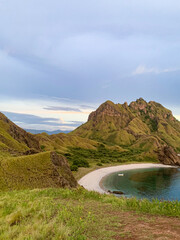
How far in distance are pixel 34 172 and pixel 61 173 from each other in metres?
5.23

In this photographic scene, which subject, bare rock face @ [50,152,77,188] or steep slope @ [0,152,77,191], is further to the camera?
bare rock face @ [50,152,77,188]

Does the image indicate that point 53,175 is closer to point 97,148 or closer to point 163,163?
point 163,163

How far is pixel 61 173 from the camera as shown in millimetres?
28859

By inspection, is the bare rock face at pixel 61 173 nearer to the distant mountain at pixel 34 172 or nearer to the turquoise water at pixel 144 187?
the distant mountain at pixel 34 172

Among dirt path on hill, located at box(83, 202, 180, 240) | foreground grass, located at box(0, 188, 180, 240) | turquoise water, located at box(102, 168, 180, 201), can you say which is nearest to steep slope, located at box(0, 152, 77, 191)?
foreground grass, located at box(0, 188, 180, 240)

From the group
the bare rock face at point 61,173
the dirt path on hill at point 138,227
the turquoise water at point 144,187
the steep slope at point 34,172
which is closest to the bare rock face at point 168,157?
the turquoise water at point 144,187

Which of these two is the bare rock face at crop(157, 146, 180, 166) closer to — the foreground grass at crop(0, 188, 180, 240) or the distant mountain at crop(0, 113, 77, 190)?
the distant mountain at crop(0, 113, 77, 190)

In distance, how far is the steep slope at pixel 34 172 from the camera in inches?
872

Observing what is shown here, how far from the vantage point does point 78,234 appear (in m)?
6.24

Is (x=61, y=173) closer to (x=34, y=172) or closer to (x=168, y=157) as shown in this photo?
(x=34, y=172)

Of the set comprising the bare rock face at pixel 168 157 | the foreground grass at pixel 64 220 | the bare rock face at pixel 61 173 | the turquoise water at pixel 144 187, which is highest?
the foreground grass at pixel 64 220

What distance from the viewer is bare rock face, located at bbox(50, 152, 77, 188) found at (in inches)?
1062

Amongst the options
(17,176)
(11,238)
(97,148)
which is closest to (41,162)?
(17,176)

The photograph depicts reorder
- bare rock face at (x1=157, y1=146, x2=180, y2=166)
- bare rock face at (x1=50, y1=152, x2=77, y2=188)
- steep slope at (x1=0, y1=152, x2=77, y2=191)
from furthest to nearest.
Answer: bare rock face at (x1=157, y1=146, x2=180, y2=166) < bare rock face at (x1=50, y1=152, x2=77, y2=188) < steep slope at (x1=0, y1=152, x2=77, y2=191)
